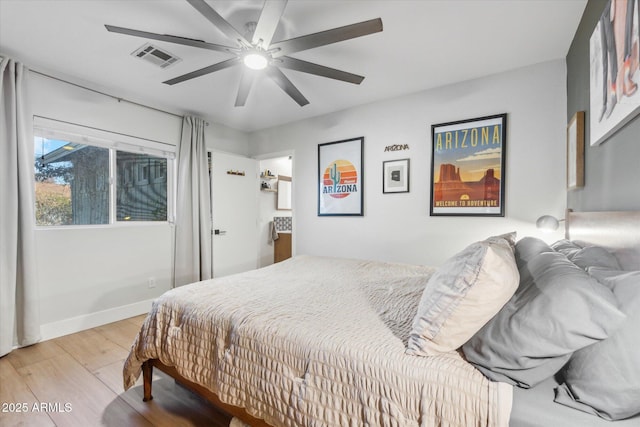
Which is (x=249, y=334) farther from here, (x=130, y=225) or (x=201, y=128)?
(x=201, y=128)

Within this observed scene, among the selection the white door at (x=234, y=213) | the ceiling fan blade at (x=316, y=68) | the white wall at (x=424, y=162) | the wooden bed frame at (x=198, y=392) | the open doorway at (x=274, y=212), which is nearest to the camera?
the wooden bed frame at (x=198, y=392)

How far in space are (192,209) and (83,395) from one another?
2222 mm

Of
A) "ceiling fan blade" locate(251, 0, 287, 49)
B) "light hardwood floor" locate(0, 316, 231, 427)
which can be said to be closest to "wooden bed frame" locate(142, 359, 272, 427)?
"light hardwood floor" locate(0, 316, 231, 427)

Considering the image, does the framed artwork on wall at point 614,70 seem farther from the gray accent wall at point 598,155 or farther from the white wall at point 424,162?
the white wall at point 424,162

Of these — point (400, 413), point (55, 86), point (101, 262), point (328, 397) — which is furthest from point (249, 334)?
Answer: point (55, 86)

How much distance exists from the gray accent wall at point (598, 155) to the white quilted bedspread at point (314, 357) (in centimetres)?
107

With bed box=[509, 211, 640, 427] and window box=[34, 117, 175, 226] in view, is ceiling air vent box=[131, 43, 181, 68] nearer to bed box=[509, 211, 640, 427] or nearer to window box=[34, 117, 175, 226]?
window box=[34, 117, 175, 226]

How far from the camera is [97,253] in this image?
9.75 ft

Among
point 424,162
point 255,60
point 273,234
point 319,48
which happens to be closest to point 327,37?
point 255,60

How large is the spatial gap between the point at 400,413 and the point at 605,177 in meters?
1.62

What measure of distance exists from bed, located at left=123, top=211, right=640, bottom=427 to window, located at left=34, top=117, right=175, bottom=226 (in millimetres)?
2054

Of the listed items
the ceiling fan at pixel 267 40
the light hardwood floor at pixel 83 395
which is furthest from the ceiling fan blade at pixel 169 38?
the light hardwood floor at pixel 83 395

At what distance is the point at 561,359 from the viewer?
81cm

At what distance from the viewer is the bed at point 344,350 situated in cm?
89
